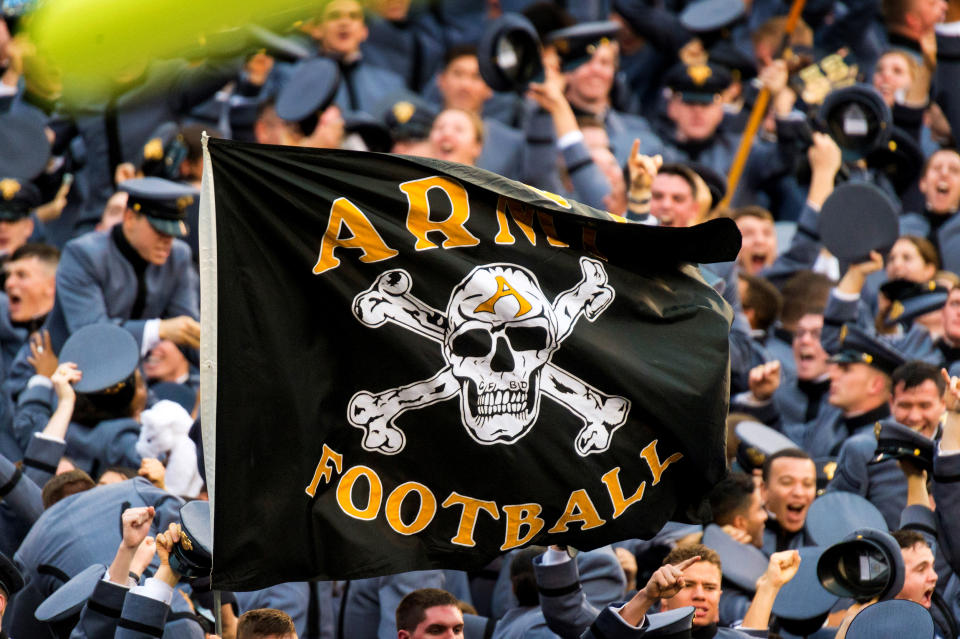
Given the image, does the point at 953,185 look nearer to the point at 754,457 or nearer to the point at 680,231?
the point at 754,457

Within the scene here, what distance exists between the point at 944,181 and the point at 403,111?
3622mm

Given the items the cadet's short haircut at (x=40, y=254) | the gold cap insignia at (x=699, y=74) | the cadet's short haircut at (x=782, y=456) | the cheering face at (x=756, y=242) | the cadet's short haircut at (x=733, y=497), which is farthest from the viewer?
the gold cap insignia at (x=699, y=74)

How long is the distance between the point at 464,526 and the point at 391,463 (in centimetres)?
31

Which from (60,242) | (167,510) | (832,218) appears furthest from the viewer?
(60,242)

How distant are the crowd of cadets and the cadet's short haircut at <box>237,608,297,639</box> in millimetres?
14

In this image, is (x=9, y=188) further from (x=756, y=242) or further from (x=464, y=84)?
(x=756, y=242)

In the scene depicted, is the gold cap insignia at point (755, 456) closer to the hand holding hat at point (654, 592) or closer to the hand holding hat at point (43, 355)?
the hand holding hat at point (654, 592)

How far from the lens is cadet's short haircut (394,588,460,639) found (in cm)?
A: 568

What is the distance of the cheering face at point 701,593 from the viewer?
19.2ft

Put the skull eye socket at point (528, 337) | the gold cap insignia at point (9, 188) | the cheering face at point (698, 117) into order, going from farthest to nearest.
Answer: the cheering face at point (698, 117)
the gold cap insignia at point (9, 188)
the skull eye socket at point (528, 337)

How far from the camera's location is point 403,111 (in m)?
10.8

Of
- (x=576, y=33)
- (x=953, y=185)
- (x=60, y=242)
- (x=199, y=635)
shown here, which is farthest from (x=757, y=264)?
(x=199, y=635)

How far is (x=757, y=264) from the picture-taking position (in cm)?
1031

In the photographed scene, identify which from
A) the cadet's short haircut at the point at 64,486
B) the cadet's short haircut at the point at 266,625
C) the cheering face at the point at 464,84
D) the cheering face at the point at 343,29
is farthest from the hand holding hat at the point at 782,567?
the cheering face at the point at 343,29
